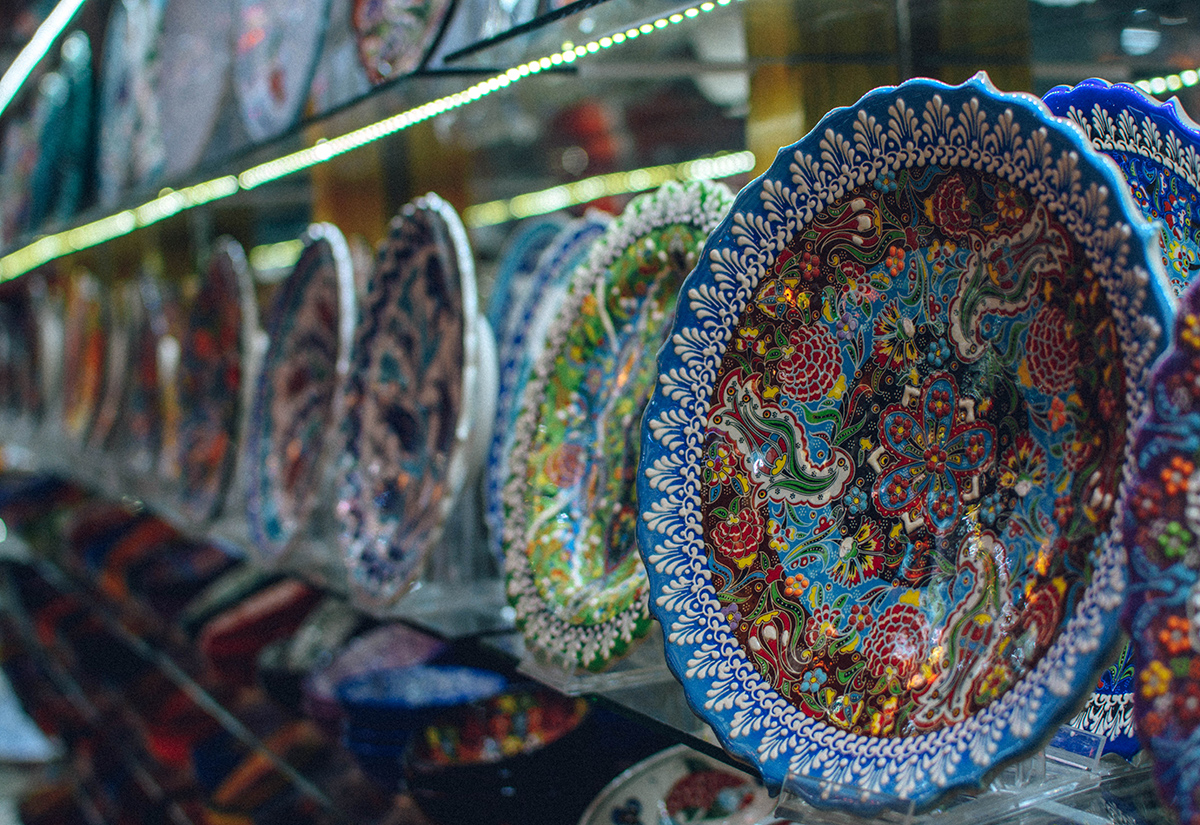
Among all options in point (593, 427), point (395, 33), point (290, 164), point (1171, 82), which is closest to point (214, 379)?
point (290, 164)

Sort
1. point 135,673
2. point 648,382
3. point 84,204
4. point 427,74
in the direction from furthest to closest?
point 135,673 < point 84,204 < point 427,74 < point 648,382

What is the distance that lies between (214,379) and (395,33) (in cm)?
92

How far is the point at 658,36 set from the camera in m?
1.01

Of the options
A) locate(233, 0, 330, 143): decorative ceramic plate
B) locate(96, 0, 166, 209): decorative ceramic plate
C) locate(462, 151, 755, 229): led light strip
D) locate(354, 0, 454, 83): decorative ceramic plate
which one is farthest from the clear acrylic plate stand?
locate(96, 0, 166, 209): decorative ceramic plate

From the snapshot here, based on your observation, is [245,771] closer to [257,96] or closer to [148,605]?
[148,605]

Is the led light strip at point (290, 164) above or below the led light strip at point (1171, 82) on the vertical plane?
above

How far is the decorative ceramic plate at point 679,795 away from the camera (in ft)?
3.15

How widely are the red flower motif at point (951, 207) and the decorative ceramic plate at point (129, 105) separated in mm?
1777

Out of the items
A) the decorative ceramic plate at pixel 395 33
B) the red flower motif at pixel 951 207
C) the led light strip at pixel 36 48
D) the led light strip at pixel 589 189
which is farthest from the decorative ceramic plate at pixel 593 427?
the led light strip at pixel 36 48

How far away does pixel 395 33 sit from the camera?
1.20m

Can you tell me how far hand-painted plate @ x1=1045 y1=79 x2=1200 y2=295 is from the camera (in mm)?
628

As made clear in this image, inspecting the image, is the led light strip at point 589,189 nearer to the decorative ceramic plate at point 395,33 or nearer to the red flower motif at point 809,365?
the decorative ceramic plate at point 395,33

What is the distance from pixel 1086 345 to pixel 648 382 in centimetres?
44

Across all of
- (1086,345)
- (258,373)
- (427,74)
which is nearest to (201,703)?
(258,373)
